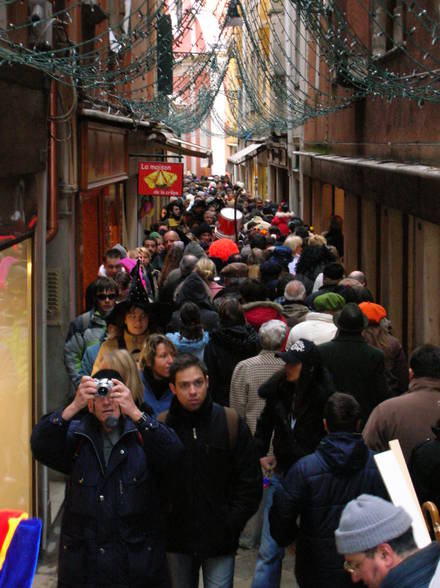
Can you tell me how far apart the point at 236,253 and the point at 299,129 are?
49.2ft

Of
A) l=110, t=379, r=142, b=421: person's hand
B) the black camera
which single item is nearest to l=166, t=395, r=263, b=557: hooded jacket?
l=110, t=379, r=142, b=421: person's hand

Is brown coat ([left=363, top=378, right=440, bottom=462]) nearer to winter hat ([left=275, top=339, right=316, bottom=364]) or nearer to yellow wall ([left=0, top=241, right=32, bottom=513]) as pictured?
Answer: winter hat ([left=275, top=339, right=316, bottom=364])

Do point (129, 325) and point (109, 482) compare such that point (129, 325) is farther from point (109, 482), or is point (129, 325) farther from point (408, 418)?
point (109, 482)

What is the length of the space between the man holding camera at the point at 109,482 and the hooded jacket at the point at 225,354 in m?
2.89

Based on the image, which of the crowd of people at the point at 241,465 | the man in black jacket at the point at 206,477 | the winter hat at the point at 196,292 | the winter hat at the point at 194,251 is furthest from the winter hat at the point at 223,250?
the man in black jacket at the point at 206,477

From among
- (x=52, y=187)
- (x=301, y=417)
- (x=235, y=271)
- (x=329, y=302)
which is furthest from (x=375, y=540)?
(x=235, y=271)

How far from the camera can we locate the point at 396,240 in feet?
47.0

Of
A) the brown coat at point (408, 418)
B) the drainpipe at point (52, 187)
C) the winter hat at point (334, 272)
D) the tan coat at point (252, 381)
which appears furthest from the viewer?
the winter hat at point (334, 272)

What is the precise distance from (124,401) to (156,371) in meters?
1.82

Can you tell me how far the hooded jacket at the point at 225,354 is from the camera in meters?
7.46

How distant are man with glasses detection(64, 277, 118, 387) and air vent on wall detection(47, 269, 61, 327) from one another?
1428mm

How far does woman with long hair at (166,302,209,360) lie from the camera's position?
755cm

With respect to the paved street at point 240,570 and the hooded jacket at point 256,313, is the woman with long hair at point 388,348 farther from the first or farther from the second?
the paved street at point 240,570

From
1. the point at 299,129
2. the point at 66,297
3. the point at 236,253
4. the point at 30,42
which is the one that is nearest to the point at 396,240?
the point at 236,253
